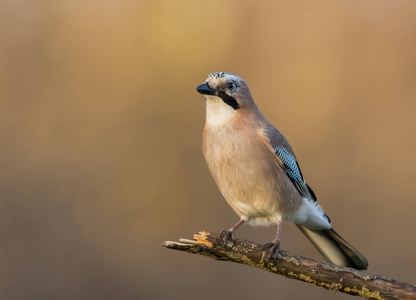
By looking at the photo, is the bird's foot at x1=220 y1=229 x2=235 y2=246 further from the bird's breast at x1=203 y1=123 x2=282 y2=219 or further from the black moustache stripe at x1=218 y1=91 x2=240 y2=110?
the black moustache stripe at x1=218 y1=91 x2=240 y2=110

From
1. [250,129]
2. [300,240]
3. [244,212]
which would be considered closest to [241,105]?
[250,129]

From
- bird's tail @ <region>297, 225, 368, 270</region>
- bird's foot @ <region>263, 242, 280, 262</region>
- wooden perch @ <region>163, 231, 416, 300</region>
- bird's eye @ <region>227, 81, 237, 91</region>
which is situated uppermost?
bird's eye @ <region>227, 81, 237, 91</region>

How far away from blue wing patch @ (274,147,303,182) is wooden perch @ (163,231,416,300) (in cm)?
74

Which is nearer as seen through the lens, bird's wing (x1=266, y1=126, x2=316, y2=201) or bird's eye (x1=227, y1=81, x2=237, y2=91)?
bird's eye (x1=227, y1=81, x2=237, y2=91)

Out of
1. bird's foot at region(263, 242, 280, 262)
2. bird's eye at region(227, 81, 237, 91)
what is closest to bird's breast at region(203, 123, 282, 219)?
bird's eye at region(227, 81, 237, 91)

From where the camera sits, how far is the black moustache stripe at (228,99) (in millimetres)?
3973

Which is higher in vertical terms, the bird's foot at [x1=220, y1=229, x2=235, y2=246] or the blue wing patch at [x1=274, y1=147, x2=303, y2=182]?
the blue wing patch at [x1=274, y1=147, x2=303, y2=182]

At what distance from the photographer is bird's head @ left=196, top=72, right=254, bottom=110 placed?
3945 mm

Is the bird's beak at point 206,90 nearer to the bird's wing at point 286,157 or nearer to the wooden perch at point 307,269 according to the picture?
the bird's wing at point 286,157

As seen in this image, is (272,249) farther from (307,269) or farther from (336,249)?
(336,249)

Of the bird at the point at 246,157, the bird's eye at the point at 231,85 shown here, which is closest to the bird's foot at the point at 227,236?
the bird at the point at 246,157

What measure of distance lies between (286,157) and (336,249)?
38.0 inches

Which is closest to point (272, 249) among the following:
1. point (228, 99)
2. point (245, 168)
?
point (245, 168)

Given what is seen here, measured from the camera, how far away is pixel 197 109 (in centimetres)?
703
